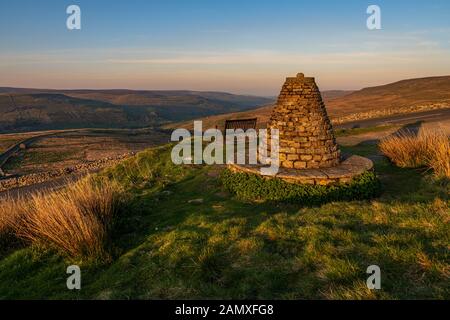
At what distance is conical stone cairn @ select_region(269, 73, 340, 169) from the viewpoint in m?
8.61

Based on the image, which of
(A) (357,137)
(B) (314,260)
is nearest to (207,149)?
(A) (357,137)

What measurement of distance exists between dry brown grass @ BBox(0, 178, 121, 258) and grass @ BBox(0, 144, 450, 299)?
262 mm

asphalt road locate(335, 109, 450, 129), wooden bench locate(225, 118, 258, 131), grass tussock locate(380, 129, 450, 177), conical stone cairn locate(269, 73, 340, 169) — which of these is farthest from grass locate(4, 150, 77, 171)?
grass tussock locate(380, 129, 450, 177)

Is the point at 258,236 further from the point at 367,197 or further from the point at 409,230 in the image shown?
the point at 367,197

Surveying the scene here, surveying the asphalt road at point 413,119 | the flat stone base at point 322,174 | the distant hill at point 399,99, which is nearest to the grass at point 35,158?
the flat stone base at point 322,174

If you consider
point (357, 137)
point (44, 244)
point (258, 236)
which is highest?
point (357, 137)

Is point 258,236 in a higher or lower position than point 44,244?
higher

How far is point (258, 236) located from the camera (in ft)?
18.4

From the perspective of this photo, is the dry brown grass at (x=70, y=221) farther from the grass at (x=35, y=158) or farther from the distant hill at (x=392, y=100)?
the distant hill at (x=392, y=100)

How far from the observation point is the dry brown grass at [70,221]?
5.98 m

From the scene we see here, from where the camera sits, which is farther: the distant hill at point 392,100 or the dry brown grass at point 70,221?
the distant hill at point 392,100

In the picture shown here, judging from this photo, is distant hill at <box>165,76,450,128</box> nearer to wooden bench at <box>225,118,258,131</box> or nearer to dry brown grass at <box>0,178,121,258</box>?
wooden bench at <box>225,118,258,131</box>

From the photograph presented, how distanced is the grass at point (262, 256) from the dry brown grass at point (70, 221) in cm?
26
